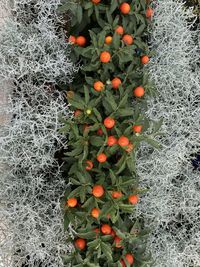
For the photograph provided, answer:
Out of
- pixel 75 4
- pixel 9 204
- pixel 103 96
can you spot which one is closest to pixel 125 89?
pixel 103 96

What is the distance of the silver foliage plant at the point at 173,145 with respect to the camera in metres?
1.55

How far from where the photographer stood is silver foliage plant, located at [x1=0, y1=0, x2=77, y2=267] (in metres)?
1.35

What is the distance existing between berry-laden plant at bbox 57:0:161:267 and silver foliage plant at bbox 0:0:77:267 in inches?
3.0

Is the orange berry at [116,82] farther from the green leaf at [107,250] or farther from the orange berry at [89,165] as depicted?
the green leaf at [107,250]

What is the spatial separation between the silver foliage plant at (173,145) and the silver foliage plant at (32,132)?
1.13 ft

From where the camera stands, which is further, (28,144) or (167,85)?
(167,85)

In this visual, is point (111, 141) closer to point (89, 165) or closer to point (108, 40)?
point (89, 165)

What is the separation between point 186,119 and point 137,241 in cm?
54

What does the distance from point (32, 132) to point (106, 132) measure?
9.7 inches

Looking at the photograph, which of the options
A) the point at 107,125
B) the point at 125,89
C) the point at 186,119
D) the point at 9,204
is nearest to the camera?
the point at 107,125

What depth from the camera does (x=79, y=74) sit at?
1470 mm

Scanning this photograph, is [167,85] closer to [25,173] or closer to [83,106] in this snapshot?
[83,106]

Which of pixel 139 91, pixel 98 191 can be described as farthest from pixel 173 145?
pixel 98 191

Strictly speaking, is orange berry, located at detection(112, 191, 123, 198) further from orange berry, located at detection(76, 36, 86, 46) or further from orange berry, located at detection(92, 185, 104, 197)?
orange berry, located at detection(76, 36, 86, 46)
